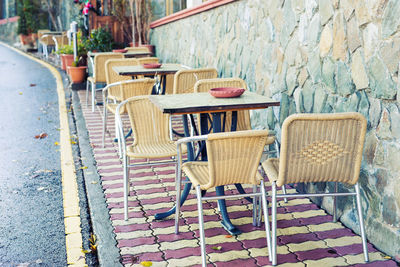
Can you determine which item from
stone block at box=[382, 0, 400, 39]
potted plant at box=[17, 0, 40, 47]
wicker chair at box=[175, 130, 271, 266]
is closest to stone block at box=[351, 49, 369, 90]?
stone block at box=[382, 0, 400, 39]

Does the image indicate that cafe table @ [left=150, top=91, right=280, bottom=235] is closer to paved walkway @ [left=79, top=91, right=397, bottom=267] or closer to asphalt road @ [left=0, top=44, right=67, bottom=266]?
paved walkway @ [left=79, top=91, right=397, bottom=267]

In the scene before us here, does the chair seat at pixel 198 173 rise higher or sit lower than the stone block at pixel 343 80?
lower

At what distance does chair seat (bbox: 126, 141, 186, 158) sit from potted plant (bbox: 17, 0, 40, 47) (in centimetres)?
2071

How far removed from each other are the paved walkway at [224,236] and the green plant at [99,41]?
756 cm

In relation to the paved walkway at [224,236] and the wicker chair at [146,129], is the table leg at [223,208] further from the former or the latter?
the wicker chair at [146,129]

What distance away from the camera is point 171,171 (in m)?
5.07

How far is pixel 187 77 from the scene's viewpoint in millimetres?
5637

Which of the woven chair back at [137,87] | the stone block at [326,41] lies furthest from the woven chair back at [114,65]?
the stone block at [326,41]

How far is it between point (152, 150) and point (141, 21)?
28.4ft

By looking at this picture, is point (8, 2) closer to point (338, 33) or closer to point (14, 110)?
point (14, 110)

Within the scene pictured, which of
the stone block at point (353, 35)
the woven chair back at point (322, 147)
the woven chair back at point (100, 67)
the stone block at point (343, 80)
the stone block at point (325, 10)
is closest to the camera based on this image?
the woven chair back at point (322, 147)

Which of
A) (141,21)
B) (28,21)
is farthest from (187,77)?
(28,21)

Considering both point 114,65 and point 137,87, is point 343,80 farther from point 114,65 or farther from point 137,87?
point 114,65

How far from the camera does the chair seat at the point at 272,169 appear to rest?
3.17 m
